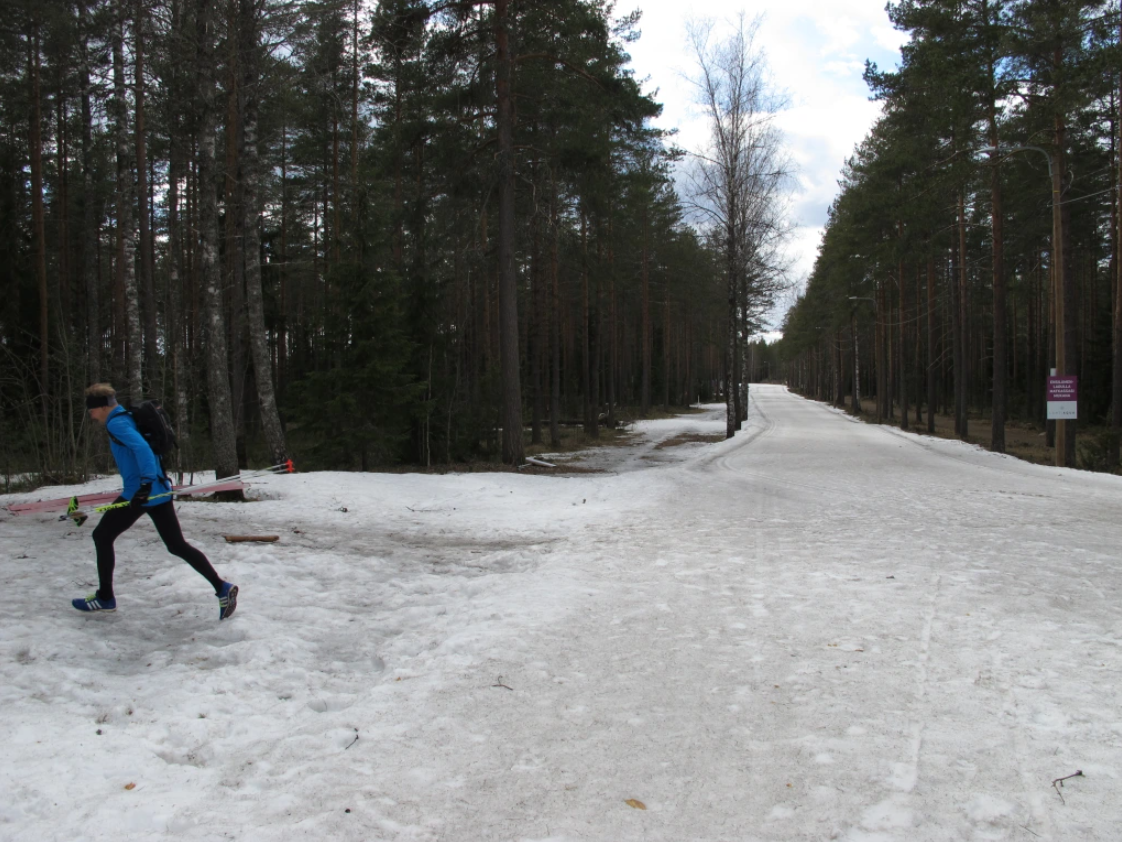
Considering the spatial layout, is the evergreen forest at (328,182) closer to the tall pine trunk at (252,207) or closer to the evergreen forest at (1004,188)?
the tall pine trunk at (252,207)

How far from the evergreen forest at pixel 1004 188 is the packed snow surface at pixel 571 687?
43.6ft

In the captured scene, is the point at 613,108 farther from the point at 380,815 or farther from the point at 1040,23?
the point at 380,815

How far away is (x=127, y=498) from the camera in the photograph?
5148mm

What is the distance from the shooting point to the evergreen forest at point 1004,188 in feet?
57.1

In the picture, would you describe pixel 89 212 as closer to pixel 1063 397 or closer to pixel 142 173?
pixel 142 173

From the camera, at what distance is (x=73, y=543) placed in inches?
281

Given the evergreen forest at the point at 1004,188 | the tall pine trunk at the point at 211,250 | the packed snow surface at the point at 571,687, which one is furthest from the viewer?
the evergreen forest at the point at 1004,188

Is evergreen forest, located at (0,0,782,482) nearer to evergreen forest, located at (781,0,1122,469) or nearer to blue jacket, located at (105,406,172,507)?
blue jacket, located at (105,406,172,507)

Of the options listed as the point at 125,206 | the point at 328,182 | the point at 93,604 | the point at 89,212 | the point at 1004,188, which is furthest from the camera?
the point at 1004,188

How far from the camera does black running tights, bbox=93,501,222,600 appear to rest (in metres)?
5.17

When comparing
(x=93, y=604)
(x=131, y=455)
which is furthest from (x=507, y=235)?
(x=93, y=604)

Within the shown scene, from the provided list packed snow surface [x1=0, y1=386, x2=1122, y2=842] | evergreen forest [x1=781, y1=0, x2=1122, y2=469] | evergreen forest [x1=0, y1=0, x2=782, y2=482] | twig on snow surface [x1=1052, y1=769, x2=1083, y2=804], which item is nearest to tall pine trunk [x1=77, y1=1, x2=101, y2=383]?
evergreen forest [x1=0, y1=0, x2=782, y2=482]

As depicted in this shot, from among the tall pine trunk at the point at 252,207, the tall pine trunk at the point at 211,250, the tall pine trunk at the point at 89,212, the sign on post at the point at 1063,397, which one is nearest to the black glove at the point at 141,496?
the tall pine trunk at the point at 211,250

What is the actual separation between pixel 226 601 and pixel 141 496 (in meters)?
1.01
